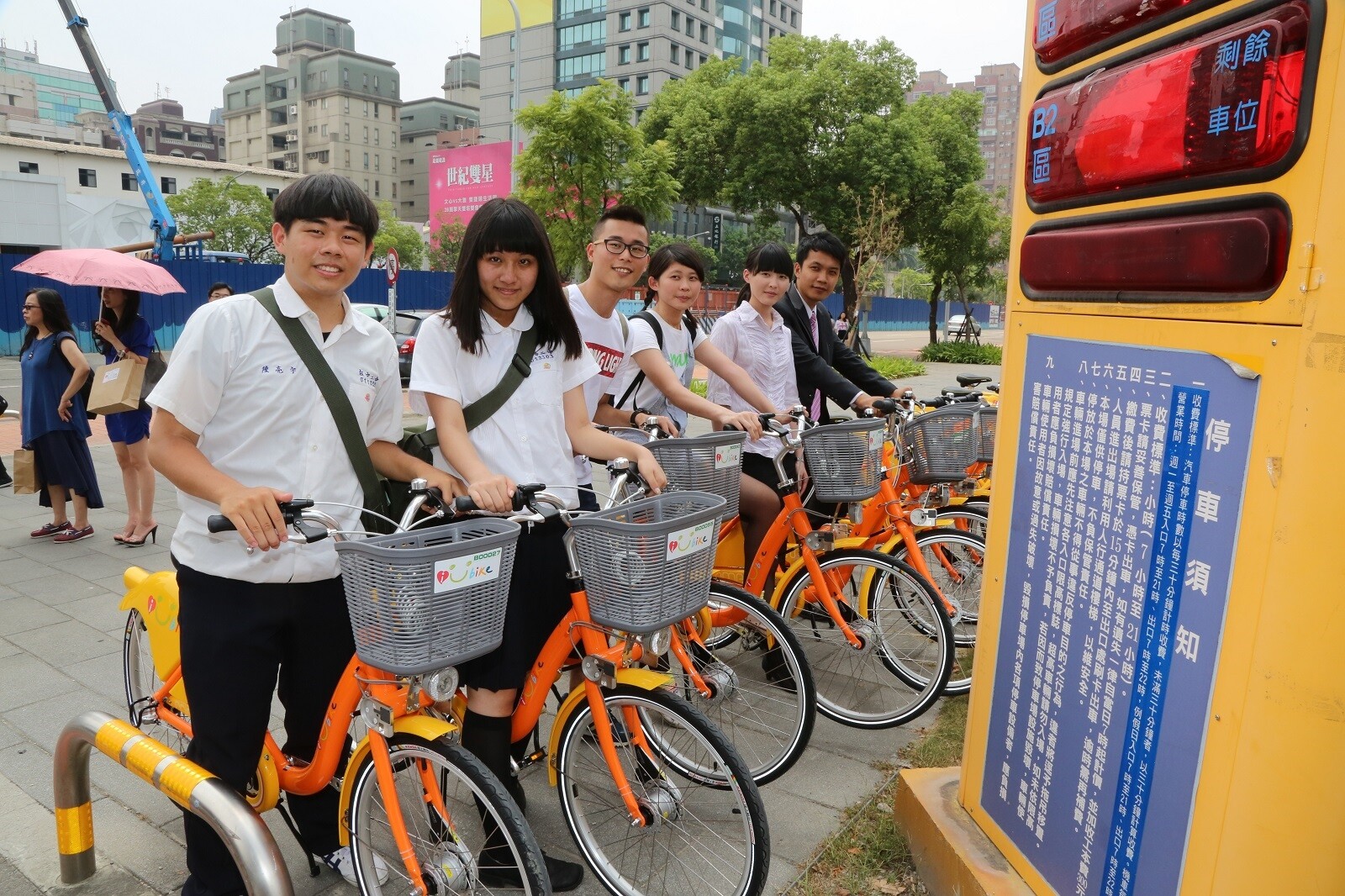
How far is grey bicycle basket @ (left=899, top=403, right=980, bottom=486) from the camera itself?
384 cm

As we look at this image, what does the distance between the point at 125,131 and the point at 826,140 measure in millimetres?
14900

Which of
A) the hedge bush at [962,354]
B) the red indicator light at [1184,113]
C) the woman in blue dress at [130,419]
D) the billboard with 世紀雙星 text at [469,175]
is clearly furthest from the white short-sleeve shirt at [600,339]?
the hedge bush at [962,354]

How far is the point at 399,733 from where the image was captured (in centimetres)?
209

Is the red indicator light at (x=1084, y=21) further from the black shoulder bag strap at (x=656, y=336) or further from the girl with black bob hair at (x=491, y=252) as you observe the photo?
the black shoulder bag strap at (x=656, y=336)

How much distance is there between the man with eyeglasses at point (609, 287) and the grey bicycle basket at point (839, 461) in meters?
0.55

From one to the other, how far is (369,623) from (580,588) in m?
0.65

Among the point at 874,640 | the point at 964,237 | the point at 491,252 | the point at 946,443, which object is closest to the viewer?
the point at 491,252

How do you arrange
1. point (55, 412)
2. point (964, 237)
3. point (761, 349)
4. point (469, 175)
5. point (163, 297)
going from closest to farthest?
point (761, 349), point (55, 412), point (163, 297), point (964, 237), point (469, 175)

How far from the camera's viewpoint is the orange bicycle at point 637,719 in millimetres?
2172

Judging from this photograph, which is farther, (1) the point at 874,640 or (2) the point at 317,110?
(2) the point at 317,110

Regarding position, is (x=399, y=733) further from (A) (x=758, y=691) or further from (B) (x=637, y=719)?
(A) (x=758, y=691)

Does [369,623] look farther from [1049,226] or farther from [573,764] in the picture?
[1049,226]

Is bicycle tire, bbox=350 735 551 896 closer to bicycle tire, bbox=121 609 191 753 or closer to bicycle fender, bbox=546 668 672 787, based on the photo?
bicycle fender, bbox=546 668 672 787

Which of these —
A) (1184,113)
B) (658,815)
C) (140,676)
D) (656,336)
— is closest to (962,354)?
(656,336)
